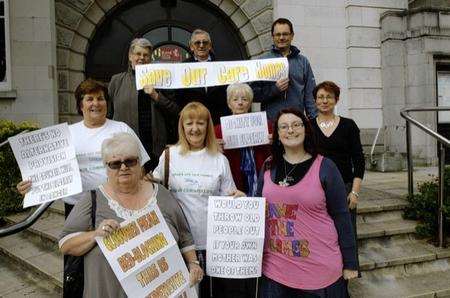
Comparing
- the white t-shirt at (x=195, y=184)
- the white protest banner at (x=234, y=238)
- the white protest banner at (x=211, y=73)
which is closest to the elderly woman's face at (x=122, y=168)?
the white t-shirt at (x=195, y=184)

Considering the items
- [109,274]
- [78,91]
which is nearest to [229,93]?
[78,91]

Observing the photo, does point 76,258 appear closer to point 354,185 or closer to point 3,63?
point 354,185

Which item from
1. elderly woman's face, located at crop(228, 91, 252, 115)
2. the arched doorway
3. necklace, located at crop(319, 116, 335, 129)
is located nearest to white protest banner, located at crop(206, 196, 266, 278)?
elderly woman's face, located at crop(228, 91, 252, 115)

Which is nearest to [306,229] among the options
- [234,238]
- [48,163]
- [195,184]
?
[234,238]

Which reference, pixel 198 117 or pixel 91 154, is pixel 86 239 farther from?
pixel 198 117

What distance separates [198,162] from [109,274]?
93 centimetres

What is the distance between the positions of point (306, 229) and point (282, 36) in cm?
223

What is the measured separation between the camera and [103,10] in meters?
9.30

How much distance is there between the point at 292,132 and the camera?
2686mm

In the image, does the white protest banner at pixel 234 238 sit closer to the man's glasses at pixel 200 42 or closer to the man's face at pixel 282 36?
the man's glasses at pixel 200 42

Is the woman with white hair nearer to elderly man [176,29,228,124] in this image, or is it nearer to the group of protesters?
elderly man [176,29,228,124]

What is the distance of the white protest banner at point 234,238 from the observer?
8.89ft

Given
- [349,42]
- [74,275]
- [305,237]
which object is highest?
[349,42]

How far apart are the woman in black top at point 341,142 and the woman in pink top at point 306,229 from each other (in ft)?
2.59
